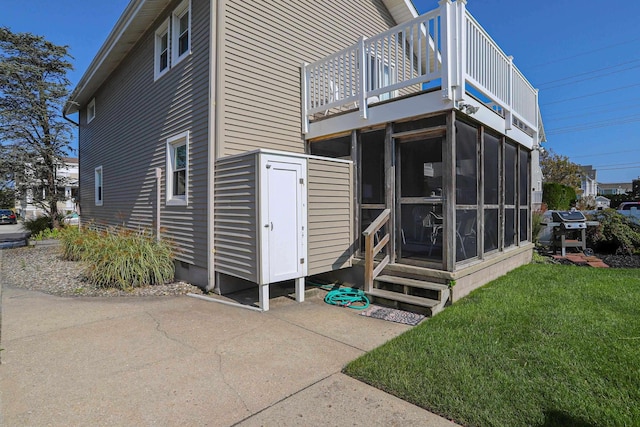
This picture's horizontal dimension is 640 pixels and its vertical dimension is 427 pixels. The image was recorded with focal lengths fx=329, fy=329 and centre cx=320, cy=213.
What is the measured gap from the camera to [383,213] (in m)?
5.23

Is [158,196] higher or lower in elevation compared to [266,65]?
lower

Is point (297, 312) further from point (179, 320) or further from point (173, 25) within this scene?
point (173, 25)

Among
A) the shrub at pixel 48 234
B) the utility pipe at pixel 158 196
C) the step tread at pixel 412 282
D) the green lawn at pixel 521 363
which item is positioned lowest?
the green lawn at pixel 521 363

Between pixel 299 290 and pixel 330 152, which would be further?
pixel 330 152

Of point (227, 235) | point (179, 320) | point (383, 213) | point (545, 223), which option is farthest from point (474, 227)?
point (545, 223)

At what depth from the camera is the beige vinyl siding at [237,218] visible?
185 inches

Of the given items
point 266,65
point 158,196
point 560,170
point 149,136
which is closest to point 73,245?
point 158,196

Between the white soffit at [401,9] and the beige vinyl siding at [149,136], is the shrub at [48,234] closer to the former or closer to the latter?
the beige vinyl siding at [149,136]

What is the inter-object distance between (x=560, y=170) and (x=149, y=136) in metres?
29.8

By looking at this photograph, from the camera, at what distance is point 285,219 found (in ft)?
15.9

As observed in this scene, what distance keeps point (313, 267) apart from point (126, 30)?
7.63 metres

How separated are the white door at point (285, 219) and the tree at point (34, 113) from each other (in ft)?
39.8

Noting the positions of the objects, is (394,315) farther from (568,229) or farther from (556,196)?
(556,196)

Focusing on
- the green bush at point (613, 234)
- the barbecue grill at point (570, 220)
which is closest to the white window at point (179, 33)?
the barbecue grill at point (570, 220)
